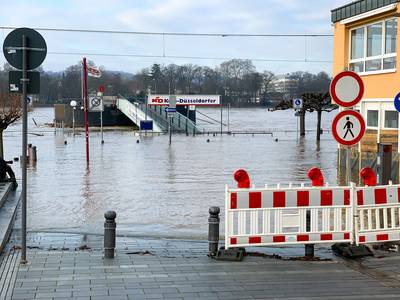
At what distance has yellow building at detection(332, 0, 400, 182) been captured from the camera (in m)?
17.5

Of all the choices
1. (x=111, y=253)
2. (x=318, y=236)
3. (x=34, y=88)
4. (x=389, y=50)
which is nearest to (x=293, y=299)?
(x=318, y=236)

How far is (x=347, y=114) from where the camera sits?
785 cm

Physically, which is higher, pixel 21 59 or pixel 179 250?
pixel 21 59

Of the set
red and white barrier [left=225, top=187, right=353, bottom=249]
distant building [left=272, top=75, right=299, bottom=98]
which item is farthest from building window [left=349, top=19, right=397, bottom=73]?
distant building [left=272, top=75, right=299, bottom=98]

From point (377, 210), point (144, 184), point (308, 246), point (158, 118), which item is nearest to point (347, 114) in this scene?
point (377, 210)

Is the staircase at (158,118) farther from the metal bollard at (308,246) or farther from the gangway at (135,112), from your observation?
the metal bollard at (308,246)

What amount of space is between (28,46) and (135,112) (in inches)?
2068

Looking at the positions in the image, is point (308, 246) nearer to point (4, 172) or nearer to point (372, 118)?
point (4, 172)

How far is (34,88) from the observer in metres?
7.16

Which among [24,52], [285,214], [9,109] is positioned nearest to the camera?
[24,52]

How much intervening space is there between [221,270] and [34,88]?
10.3 feet

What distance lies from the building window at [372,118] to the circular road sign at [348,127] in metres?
11.4

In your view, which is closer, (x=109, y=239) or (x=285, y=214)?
(x=109, y=239)

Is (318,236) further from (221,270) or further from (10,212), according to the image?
(10,212)
